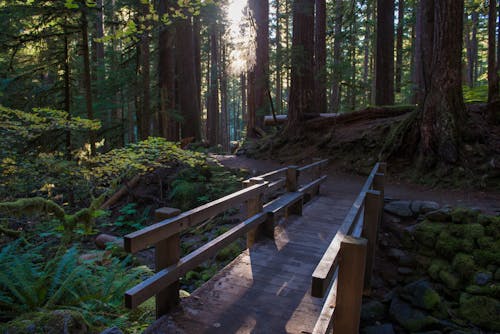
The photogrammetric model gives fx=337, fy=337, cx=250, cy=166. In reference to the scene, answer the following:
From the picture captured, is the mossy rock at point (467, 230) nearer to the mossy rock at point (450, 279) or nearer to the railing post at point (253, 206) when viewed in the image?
the mossy rock at point (450, 279)

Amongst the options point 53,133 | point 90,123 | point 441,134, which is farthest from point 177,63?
point 441,134

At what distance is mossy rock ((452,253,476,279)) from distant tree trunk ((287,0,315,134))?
29.3 ft

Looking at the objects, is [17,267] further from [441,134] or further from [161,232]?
[441,134]

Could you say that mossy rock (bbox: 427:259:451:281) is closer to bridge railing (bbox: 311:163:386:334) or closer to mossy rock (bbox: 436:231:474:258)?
mossy rock (bbox: 436:231:474:258)

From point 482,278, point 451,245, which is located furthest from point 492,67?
point 482,278

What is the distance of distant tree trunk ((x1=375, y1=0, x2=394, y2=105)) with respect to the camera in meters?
13.9

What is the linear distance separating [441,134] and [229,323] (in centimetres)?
834

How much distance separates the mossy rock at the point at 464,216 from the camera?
21.6 ft

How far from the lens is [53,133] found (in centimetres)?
1173

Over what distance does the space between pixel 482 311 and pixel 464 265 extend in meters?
0.92

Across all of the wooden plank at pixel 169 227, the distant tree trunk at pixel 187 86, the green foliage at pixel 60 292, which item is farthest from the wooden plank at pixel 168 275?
the distant tree trunk at pixel 187 86

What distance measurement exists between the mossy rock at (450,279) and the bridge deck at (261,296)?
6.96 feet

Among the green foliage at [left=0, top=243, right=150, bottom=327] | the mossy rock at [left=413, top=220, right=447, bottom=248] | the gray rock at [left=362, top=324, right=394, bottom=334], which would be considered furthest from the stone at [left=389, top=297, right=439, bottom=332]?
the green foliage at [left=0, top=243, right=150, bottom=327]

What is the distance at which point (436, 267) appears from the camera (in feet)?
20.0
